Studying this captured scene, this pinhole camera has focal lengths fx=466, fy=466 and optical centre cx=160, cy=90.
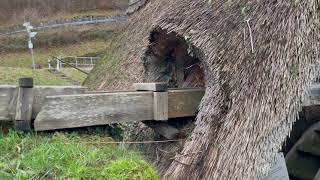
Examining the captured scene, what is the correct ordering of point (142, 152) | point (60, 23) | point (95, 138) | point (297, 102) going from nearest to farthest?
point (297, 102) < point (95, 138) < point (142, 152) < point (60, 23)

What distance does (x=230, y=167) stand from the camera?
3.49 m

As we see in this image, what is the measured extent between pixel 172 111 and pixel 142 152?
0.70 metres

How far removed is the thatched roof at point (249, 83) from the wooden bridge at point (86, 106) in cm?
39

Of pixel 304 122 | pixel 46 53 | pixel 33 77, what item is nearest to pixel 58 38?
pixel 46 53

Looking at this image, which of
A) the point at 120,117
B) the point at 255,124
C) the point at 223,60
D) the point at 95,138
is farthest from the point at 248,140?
the point at 95,138

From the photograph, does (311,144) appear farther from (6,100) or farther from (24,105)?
(6,100)

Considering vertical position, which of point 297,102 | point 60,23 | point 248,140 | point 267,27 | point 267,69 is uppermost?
point 60,23

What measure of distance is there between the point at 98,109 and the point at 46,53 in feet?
101

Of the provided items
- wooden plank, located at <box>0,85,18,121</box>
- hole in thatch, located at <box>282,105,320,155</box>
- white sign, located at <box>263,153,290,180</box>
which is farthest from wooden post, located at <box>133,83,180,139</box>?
hole in thatch, located at <box>282,105,320,155</box>

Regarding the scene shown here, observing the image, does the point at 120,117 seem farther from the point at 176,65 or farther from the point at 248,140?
the point at 176,65

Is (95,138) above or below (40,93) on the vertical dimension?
below

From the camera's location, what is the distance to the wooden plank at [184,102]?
4.47 meters

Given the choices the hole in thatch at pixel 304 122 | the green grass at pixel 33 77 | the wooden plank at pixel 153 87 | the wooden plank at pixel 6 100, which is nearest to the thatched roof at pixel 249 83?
the wooden plank at pixel 153 87

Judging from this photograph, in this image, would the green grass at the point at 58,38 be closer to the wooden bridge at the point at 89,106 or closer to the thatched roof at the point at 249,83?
the wooden bridge at the point at 89,106
